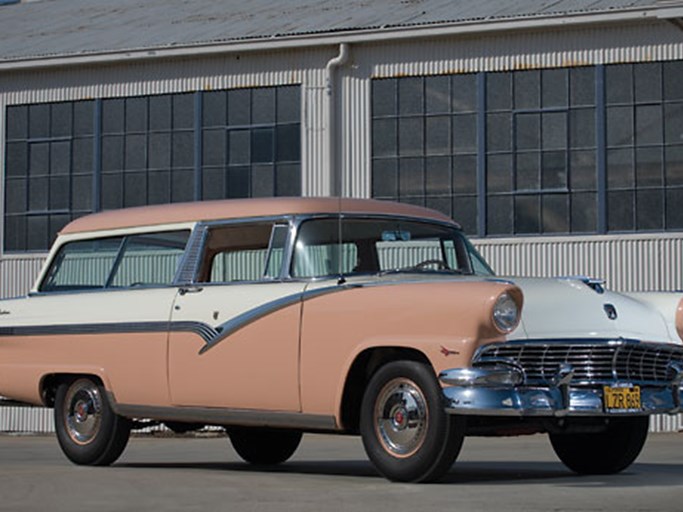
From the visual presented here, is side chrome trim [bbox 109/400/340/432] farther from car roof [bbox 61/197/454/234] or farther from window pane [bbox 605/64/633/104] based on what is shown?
window pane [bbox 605/64/633/104]

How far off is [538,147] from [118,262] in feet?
38.9

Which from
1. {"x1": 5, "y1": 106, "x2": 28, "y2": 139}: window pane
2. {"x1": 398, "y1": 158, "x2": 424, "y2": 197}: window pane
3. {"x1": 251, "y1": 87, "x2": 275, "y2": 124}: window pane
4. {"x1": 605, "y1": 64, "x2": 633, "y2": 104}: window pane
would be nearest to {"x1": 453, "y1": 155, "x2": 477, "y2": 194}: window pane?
{"x1": 398, "y1": 158, "x2": 424, "y2": 197}: window pane

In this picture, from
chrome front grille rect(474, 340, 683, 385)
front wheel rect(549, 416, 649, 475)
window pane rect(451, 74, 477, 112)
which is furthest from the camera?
window pane rect(451, 74, 477, 112)

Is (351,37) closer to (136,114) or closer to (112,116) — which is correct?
(136,114)

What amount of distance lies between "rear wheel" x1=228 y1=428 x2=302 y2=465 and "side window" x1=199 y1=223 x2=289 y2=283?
5.50 feet

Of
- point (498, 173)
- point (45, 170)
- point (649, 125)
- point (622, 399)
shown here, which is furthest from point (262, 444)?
point (45, 170)

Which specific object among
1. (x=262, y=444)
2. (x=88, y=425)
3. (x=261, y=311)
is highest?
(x=261, y=311)

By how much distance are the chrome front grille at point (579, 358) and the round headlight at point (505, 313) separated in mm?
103

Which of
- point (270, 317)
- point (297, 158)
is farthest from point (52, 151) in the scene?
point (270, 317)

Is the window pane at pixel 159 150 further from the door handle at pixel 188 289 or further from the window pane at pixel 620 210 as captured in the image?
the door handle at pixel 188 289

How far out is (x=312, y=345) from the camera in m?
10.5

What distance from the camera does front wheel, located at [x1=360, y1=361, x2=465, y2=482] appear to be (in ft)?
31.9

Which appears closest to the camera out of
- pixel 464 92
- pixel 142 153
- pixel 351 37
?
pixel 464 92

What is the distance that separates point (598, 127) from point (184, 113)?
22.1ft
